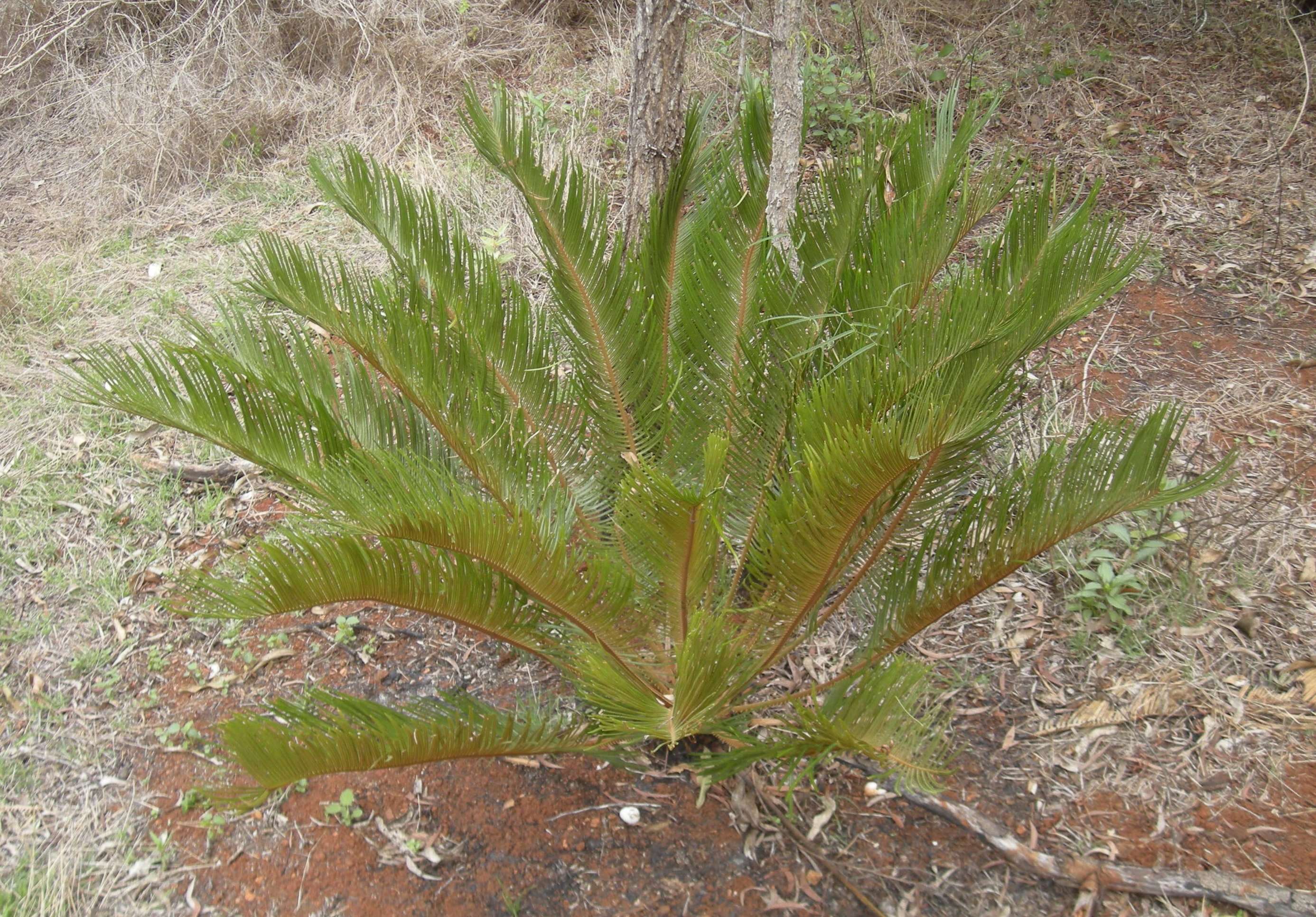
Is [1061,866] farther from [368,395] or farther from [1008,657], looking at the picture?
[368,395]

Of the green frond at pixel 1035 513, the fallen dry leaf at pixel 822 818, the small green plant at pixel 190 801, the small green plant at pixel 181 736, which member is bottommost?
the fallen dry leaf at pixel 822 818

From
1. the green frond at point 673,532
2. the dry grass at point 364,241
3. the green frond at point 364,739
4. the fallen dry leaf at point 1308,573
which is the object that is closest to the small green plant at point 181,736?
the dry grass at point 364,241

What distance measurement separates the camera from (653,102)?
2.80 meters

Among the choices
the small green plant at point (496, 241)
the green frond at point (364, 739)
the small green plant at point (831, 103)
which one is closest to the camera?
the green frond at point (364, 739)

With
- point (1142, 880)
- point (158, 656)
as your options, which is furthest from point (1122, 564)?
point (158, 656)

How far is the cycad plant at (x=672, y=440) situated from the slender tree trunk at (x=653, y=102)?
26 centimetres

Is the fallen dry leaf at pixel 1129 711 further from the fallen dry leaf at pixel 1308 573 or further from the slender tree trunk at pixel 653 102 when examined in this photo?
the slender tree trunk at pixel 653 102

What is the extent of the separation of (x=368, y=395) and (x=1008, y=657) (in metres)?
1.84

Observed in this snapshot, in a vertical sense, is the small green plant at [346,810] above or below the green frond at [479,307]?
below

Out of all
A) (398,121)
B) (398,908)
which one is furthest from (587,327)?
(398,121)

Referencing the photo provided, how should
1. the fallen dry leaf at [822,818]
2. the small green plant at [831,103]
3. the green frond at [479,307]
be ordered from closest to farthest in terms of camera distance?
the fallen dry leaf at [822,818] < the green frond at [479,307] < the small green plant at [831,103]

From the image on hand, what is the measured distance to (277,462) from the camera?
183 cm

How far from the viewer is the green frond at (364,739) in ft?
4.97

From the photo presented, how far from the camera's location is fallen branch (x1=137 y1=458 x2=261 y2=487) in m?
3.21
